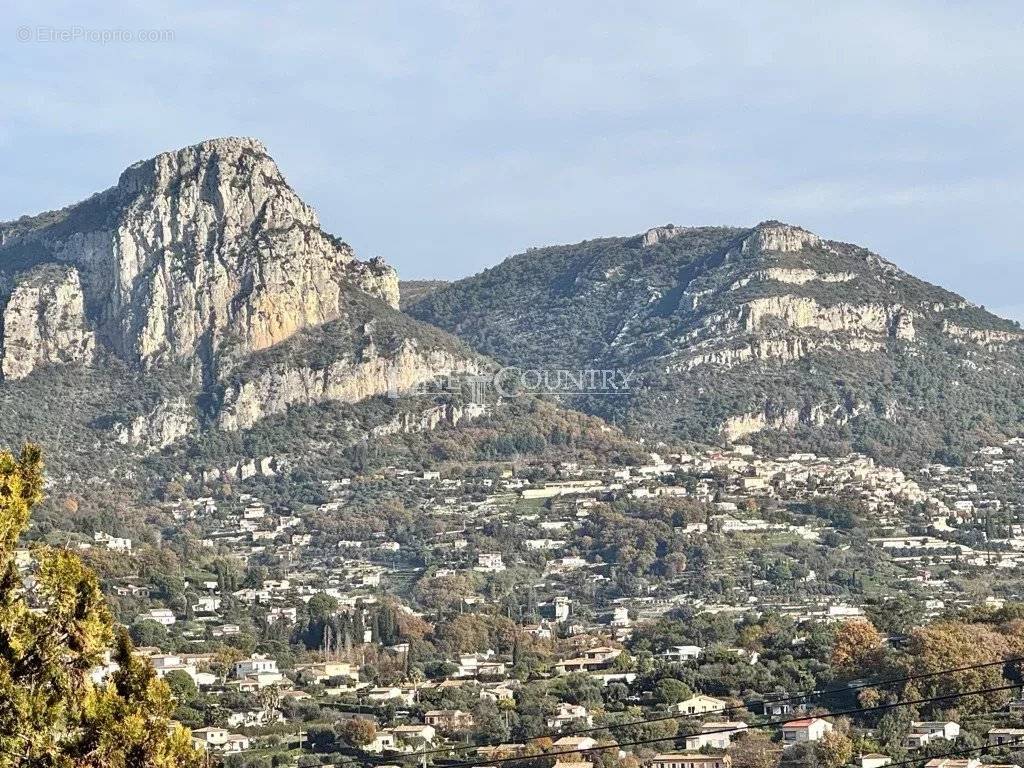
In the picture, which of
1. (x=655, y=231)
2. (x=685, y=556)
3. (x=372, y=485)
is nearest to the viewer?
(x=685, y=556)

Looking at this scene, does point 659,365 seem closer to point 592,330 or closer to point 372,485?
point 592,330

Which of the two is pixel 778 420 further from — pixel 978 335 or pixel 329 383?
pixel 329 383

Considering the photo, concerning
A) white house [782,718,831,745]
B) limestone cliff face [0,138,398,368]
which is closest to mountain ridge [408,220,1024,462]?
limestone cliff face [0,138,398,368]

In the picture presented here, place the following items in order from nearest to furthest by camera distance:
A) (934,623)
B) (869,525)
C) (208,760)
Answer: (208,760)
(934,623)
(869,525)

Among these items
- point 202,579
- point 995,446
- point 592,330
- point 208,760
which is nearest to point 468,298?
point 592,330

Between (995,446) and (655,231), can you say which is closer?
(995,446)

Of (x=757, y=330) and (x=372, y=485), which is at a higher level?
(x=757, y=330)

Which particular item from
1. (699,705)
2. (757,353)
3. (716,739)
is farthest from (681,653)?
(757,353)
